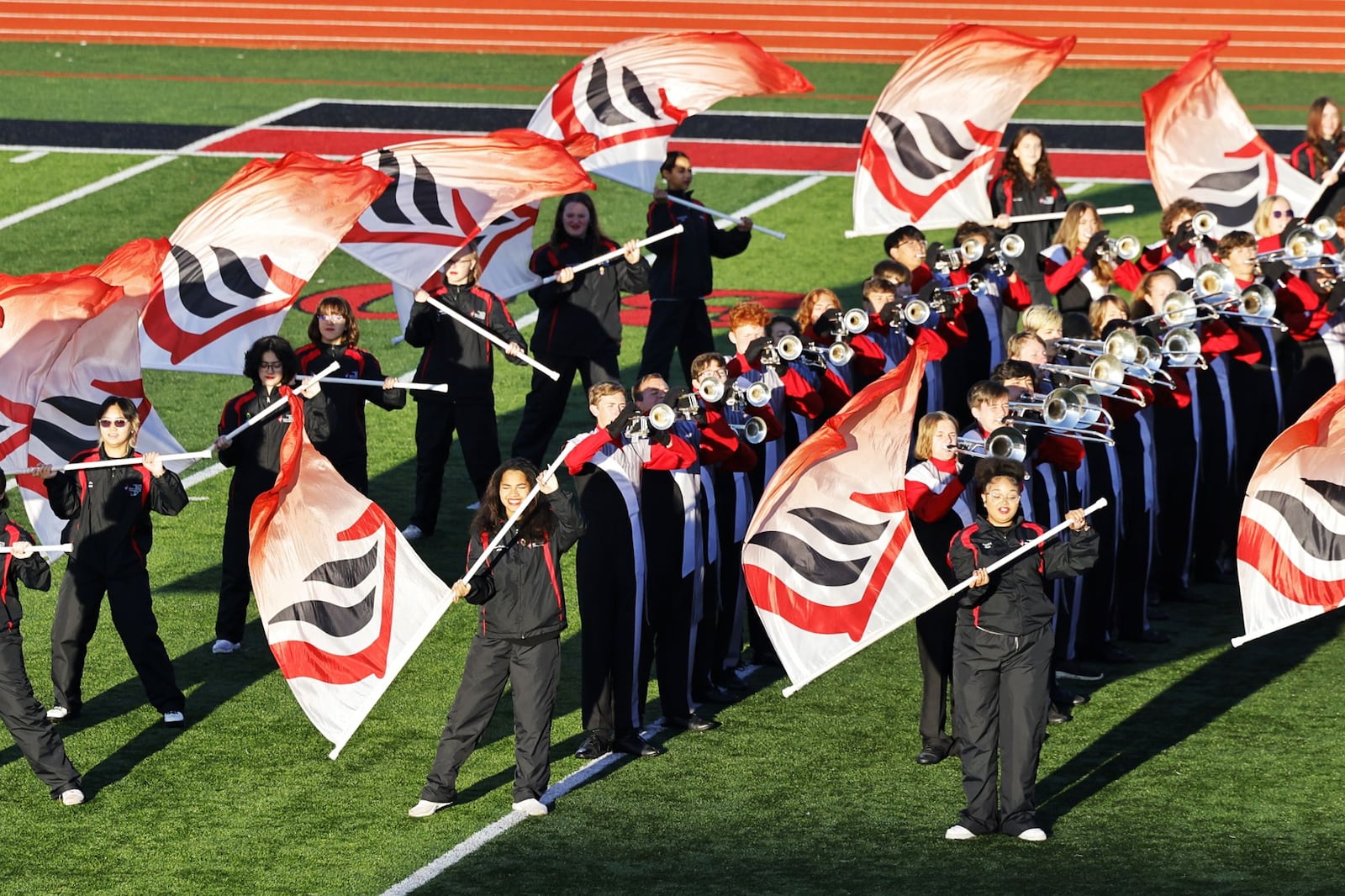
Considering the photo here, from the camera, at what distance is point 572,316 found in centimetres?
1270

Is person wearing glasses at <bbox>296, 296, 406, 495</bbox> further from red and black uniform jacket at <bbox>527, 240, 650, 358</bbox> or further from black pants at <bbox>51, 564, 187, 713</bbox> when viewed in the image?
red and black uniform jacket at <bbox>527, 240, 650, 358</bbox>

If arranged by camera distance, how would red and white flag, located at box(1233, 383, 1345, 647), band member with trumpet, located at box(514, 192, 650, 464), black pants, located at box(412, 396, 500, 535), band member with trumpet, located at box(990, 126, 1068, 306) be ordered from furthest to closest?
band member with trumpet, located at box(990, 126, 1068, 306) → band member with trumpet, located at box(514, 192, 650, 464) → black pants, located at box(412, 396, 500, 535) → red and white flag, located at box(1233, 383, 1345, 647)

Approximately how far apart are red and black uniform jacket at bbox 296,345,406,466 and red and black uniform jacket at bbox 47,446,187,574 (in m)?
1.17

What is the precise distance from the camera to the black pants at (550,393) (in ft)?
41.9

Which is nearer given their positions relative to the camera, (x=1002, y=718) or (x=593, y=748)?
(x=1002, y=718)

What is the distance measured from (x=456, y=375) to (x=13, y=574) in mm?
3599

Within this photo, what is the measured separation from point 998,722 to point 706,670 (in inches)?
72.2

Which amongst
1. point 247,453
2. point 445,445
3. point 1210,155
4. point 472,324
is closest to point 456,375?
point 445,445

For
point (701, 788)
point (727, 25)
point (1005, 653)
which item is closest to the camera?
point (1005, 653)

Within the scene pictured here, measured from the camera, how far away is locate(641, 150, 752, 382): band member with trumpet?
13.0 m

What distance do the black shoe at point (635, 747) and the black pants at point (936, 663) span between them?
3.63 ft

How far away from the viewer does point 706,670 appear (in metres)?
9.99

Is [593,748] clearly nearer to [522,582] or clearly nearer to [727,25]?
[522,582]

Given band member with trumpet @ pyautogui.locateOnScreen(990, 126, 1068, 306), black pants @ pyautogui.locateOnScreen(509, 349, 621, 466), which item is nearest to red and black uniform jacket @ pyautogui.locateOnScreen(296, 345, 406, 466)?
black pants @ pyautogui.locateOnScreen(509, 349, 621, 466)
